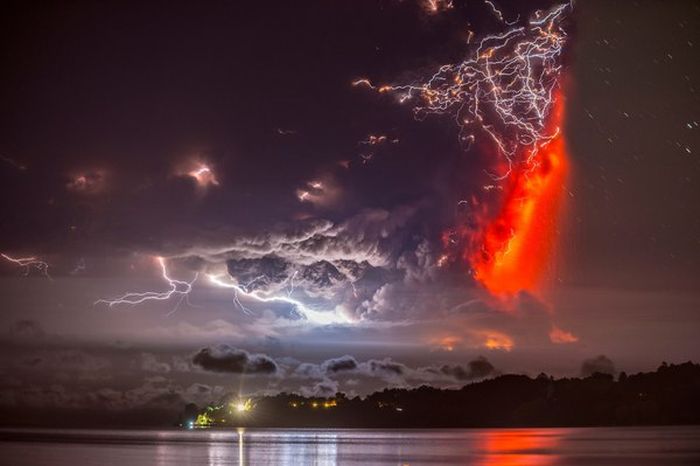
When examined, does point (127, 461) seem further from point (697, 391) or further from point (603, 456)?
point (697, 391)

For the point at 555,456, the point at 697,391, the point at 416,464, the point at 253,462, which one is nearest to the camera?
the point at 416,464

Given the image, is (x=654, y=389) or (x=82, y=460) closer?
(x=82, y=460)

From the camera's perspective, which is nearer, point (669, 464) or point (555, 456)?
point (669, 464)

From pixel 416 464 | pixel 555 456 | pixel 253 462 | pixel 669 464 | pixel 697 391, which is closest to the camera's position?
pixel 669 464

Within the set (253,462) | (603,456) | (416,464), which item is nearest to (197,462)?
(253,462)

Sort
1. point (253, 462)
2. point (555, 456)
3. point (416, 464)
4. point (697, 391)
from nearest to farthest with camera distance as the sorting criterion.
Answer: point (416, 464) < point (253, 462) < point (555, 456) < point (697, 391)

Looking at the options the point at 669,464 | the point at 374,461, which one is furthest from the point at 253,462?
the point at 669,464

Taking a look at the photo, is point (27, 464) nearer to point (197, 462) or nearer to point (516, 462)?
point (197, 462)

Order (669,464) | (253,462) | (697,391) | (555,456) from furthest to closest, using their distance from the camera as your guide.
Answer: (697,391), (555,456), (253,462), (669,464)
